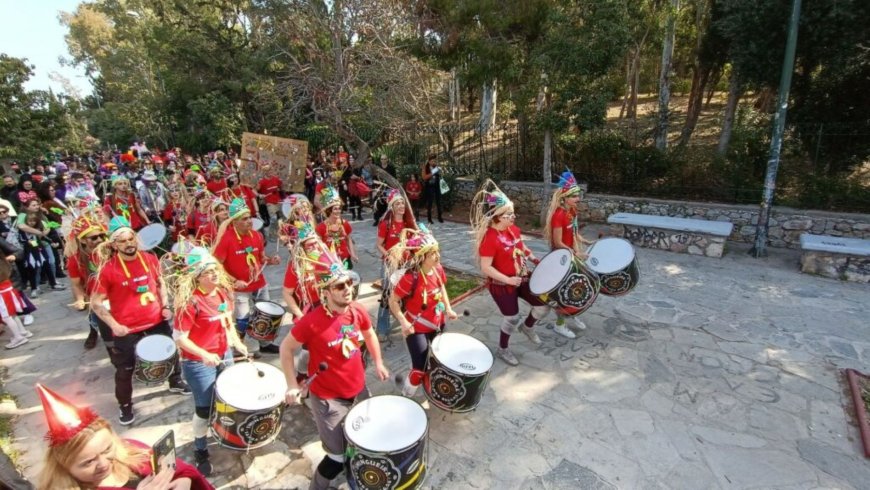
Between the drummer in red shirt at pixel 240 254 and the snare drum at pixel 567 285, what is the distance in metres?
3.13

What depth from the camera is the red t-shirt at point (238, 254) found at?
4918 millimetres

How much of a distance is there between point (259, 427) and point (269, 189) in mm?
8141

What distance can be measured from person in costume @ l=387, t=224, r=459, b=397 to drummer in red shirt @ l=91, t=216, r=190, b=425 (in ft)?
7.44

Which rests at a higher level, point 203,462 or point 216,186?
point 216,186

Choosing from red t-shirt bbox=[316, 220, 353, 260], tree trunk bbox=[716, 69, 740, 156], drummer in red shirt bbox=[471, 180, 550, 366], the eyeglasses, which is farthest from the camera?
tree trunk bbox=[716, 69, 740, 156]

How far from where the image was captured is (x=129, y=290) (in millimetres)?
4055

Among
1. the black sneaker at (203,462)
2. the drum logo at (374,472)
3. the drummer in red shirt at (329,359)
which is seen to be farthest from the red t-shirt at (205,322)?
the drum logo at (374,472)

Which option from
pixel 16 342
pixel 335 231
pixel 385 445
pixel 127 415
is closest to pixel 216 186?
pixel 16 342

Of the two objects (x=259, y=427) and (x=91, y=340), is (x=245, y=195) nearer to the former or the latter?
(x=91, y=340)

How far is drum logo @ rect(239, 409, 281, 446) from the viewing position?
3.20 metres

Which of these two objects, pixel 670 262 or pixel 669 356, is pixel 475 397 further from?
pixel 670 262

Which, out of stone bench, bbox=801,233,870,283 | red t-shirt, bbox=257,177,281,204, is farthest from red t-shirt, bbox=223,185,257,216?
stone bench, bbox=801,233,870,283

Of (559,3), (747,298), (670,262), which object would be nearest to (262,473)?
(747,298)

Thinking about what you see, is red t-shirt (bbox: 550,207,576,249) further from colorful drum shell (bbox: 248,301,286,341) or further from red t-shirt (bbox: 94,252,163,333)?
red t-shirt (bbox: 94,252,163,333)
